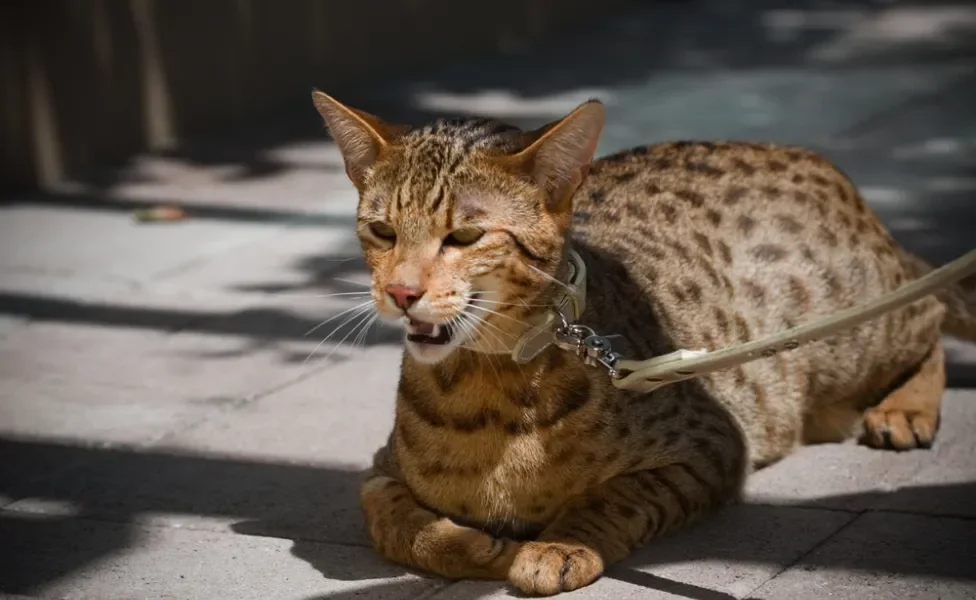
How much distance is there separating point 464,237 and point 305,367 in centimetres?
243

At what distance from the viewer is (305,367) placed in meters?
6.65

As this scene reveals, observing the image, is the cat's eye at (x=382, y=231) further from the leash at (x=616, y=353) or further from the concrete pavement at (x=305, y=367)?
the leash at (x=616, y=353)

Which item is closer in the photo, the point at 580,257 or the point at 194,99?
the point at 580,257

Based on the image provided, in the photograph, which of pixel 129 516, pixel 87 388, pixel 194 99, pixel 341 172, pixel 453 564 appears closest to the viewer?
pixel 453 564

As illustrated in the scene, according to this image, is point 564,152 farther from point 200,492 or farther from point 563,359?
point 200,492

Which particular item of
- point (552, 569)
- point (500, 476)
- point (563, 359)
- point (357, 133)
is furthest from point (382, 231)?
point (552, 569)

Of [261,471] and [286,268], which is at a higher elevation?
[286,268]

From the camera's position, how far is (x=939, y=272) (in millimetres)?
3977

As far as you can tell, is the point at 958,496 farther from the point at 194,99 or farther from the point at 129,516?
the point at 194,99

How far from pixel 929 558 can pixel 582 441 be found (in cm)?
105

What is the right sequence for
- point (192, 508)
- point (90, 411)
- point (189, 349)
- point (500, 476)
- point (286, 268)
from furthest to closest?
point (286, 268), point (189, 349), point (90, 411), point (192, 508), point (500, 476)

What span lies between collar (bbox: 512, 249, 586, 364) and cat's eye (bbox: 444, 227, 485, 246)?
32 cm

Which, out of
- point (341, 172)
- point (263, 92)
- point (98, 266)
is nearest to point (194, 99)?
point (263, 92)

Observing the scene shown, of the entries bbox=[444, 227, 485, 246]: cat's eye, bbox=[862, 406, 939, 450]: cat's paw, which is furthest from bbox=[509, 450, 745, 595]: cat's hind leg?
bbox=[444, 227, 485, 246]: cat's eye
